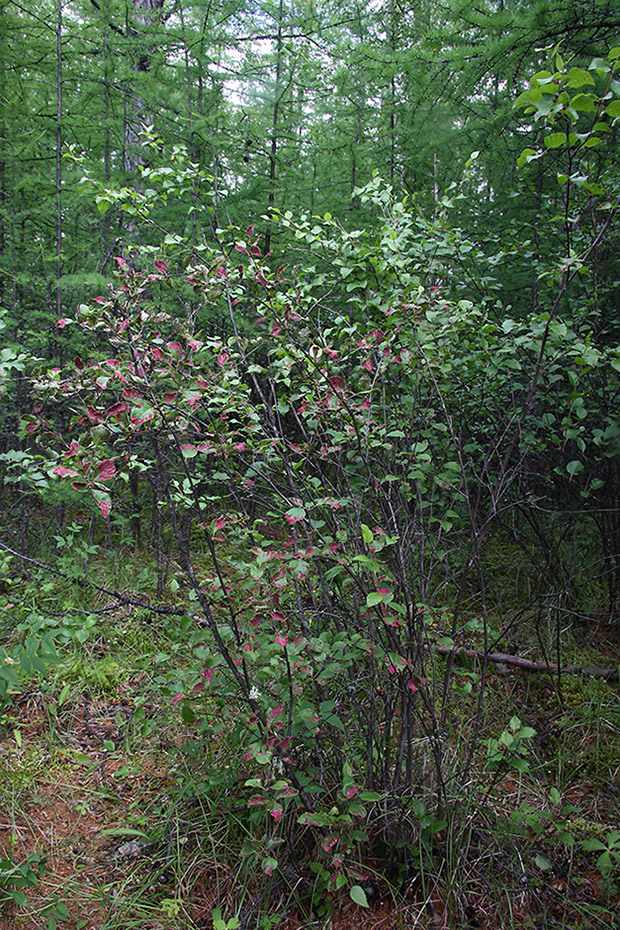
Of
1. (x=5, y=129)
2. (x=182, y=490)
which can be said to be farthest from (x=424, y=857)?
(x=5, y=129)

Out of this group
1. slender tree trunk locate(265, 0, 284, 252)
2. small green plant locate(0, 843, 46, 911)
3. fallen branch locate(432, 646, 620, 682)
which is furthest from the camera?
slender tree trunk locate(265, 0, 284, 252)

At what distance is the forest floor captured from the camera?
1630 mm

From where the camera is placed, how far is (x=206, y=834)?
191 centimetres

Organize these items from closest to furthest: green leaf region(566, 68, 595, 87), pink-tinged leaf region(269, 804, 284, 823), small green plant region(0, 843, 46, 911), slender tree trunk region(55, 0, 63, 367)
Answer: green leaf region(566, 68, 595, 87) < pink-tinged leaf region(269, 804, 284, 823) < small green plant region(0, 843, 46, 911) < slender tree trunk region(55, 0, 63, 367)

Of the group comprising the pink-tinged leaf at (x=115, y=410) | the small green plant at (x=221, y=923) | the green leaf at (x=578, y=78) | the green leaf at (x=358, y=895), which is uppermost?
the green leaf at (x=578, y=78)

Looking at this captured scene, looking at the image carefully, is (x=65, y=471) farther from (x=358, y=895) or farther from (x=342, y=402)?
(x=358, y=895)

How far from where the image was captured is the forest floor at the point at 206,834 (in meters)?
1.63

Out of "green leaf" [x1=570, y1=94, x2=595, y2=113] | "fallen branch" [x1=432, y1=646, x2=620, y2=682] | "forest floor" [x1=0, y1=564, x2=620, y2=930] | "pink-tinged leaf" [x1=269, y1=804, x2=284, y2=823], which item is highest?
"green leaf" [x1=570, y1=94, x2=595, y2=113]

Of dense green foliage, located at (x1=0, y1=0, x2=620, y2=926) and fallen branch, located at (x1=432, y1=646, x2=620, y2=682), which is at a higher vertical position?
dense green foliage, located at (x1=0, y1=0, x2=620, y2=926)

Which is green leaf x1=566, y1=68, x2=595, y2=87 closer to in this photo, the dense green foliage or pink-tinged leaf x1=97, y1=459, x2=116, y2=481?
the dense green foliage

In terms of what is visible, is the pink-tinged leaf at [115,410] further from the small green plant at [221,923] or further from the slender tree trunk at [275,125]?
the slender tree trunk at [275,125]

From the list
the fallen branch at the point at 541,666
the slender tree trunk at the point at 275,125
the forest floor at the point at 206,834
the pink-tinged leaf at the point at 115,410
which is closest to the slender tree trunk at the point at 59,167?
the slender tree trunk at the point at 275,125

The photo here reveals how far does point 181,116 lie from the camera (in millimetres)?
3543

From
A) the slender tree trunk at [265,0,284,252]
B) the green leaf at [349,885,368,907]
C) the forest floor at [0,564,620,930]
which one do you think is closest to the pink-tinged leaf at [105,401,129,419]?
the forest floor at [0,564,620,930]
